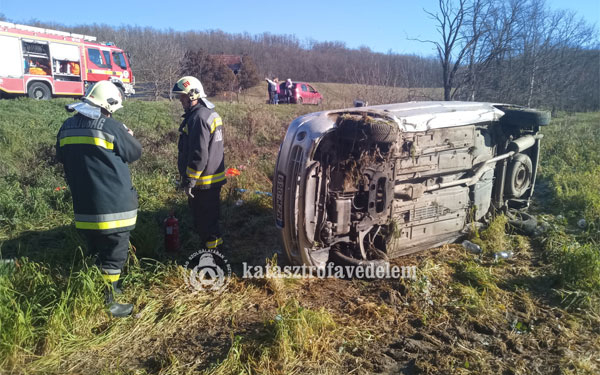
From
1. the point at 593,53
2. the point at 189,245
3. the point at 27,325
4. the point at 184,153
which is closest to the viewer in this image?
the point at 27,325

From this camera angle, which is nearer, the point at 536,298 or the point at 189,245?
the point at 536,298

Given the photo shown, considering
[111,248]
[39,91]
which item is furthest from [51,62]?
[111,248]

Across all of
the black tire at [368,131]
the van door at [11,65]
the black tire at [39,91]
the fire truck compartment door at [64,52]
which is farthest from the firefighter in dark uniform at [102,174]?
the fire truck compartment door at [64,52]

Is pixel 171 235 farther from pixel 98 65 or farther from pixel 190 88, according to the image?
pixel 98 65

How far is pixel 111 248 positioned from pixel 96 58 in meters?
16.5

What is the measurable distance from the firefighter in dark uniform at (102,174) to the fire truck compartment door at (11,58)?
13891 millimetres

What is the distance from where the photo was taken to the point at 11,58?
13.7 meters

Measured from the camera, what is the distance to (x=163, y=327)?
290 cm

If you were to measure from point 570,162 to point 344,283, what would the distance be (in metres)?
7.21

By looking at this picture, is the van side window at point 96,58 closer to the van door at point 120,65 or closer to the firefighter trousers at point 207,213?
the van door at point 120,65

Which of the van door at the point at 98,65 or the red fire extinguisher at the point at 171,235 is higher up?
the van door at the point at 98,65

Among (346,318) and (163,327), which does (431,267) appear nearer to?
(346,318)

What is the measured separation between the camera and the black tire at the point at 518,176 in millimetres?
4777

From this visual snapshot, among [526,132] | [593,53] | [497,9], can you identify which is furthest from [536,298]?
[593,53]
